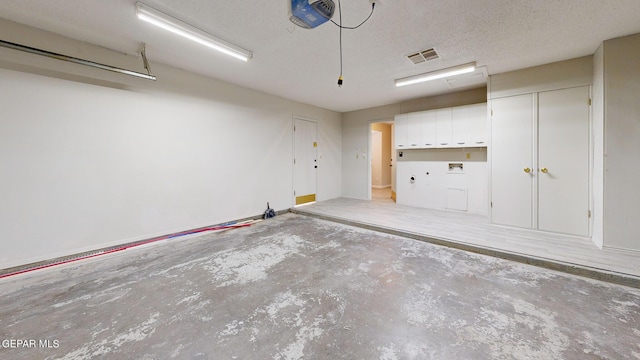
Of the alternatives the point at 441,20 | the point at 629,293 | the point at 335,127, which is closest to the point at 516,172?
the point at 629,293

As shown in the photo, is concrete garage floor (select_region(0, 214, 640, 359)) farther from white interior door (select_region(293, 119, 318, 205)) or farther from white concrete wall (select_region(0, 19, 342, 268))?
white interior door (select_region(293, 119, 318, 205))

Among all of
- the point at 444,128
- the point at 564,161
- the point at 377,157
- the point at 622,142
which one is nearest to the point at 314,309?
the point at 622,142

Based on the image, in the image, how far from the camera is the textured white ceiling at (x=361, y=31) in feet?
7.45

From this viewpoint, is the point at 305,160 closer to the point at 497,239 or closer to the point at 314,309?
the point at 497,239

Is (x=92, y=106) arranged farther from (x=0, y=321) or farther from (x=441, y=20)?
(x=441, y=20)

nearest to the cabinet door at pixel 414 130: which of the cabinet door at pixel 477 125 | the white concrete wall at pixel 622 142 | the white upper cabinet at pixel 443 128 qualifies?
the white upper cabinet at pixel 443 128

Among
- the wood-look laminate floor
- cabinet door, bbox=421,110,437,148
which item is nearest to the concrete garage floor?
the wood-look laminate floor

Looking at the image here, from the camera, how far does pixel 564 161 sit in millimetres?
3492

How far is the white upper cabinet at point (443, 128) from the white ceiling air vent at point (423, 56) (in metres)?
2.02

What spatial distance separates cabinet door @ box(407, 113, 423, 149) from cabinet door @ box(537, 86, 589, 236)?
2.16 m

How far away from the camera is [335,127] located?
22.8 feet

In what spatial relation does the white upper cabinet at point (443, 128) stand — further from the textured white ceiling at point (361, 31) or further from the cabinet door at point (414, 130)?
the textured white ceiling at point (361, 31)

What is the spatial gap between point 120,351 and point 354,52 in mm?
3846

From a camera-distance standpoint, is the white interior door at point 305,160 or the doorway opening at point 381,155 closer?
the white interior door at point 305,160
